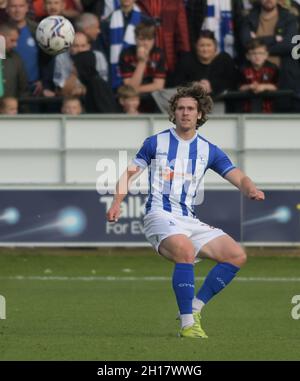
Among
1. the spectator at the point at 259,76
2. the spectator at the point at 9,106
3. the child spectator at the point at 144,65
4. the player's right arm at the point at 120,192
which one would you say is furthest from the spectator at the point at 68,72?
the player's right arm at the point at 120,192

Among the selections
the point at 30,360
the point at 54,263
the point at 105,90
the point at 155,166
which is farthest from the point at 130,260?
the point at 30,360

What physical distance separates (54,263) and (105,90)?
264 centimetres

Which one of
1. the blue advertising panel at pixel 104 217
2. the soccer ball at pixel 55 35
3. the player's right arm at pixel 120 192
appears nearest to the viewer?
the player's right arm at pixel 120 192

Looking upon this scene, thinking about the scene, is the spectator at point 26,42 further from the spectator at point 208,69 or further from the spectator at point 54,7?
the spectator at point 208,69

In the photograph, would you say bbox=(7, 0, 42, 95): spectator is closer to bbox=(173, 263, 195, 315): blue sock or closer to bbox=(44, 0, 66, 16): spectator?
bbox=(44, 0, 66, 16): spectator

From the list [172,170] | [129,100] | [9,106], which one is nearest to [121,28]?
[129,100]

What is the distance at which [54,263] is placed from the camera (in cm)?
1733

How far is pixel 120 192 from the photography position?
9.74 m

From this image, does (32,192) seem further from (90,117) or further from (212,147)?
(212,147)

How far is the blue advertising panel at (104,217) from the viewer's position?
1795 centimetres

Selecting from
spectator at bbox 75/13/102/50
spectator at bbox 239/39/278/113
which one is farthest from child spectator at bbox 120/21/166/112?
spectator at bbox 239/39/278/113

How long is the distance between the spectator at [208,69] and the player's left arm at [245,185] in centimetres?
751

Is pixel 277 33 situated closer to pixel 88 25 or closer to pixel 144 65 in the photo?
pixel 144 65

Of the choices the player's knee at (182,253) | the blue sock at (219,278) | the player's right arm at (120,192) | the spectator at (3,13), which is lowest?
the blue sock at (219,278)
